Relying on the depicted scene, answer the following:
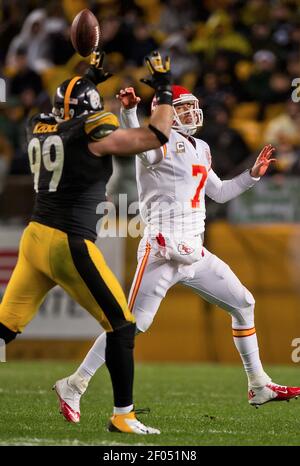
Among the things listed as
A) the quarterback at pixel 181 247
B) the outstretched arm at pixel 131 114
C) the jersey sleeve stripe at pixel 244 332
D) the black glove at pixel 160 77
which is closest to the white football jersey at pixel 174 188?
the quarterback at pixel 181 247

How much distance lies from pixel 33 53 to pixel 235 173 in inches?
169

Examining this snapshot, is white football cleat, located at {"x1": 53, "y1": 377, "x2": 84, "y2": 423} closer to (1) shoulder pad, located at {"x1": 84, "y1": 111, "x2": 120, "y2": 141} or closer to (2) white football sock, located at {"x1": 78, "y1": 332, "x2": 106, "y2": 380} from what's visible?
(2) white football sock, located at {"x1": 78, "y1": 332, "x2": 106, "y2": 380}

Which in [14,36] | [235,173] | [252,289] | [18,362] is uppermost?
Answer: [14,36]

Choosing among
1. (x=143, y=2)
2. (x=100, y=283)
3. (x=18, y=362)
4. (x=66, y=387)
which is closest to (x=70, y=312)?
(x=18, y=362)

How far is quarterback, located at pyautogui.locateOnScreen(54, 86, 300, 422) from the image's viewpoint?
5766mm

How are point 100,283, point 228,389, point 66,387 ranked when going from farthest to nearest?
1. point 228,389
2. point 66,387
3. point 100,283

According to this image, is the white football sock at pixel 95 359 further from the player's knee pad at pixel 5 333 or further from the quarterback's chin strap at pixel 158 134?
the quarterback's chin strap at pixel 158 134

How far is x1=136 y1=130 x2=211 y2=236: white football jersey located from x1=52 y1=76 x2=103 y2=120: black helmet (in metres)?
0.86

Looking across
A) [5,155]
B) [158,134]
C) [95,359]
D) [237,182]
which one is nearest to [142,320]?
[95,359]

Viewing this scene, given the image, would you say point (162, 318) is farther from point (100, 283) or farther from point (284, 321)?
point (100, 283)

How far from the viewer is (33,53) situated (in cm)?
1302

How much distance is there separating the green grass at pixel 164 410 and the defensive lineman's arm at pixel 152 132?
4.48ft

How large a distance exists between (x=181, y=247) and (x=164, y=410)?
41.3 inches

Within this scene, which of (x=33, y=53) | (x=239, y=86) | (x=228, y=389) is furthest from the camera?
(x=33, y=53)
